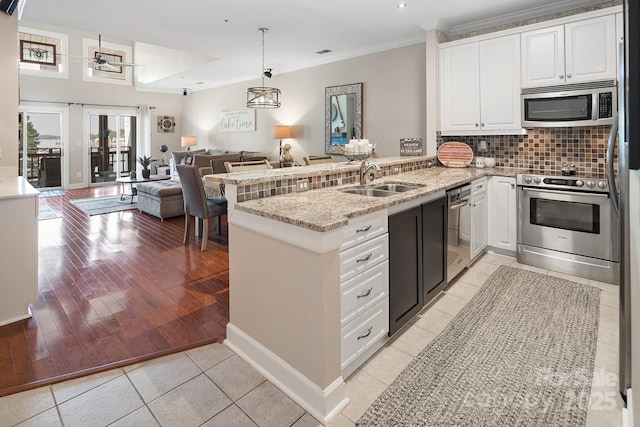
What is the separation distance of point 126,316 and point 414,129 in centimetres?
439

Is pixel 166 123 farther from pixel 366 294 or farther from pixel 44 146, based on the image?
pixel 366 294

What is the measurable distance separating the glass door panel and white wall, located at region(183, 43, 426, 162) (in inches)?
146

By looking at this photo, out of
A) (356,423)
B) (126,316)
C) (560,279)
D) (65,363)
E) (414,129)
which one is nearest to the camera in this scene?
(356,423)

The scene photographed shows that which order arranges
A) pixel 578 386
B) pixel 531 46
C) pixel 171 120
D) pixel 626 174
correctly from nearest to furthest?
pixel 626 174 → pixel 578 386 → pixel 531 46 → pixel 171 120

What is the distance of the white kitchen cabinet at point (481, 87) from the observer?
12.9 feet

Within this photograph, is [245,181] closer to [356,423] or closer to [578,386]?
[356,423]

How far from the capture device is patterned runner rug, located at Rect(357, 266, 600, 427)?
5.67 feet

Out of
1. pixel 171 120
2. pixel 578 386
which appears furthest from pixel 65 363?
pixel 171 120

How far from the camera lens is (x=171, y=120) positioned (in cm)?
1120

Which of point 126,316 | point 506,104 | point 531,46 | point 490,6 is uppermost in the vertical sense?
point 490,6

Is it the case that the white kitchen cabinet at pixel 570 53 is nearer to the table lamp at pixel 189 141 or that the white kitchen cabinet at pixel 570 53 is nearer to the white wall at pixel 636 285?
the white wall at pixel 636 285

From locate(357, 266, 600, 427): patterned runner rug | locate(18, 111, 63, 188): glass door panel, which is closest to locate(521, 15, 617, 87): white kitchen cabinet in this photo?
locate(357, 266, 600, 427): patterned runner rug

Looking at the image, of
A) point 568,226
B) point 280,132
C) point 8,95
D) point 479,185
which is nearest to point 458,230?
point 479,185

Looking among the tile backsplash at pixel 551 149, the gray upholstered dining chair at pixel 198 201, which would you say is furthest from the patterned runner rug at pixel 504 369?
the gray upholstered dining chair at pixel 198 201
